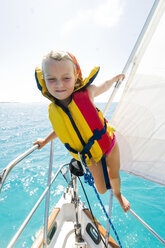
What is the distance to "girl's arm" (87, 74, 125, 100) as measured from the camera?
1347mm

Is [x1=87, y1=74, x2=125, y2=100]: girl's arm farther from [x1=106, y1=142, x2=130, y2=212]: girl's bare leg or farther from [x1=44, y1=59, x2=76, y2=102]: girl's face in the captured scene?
[x1=106, y1=142, x2=130, y2=212]: girl's bare leg

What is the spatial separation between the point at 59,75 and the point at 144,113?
900mm

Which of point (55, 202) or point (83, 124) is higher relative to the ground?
point (83, 124)

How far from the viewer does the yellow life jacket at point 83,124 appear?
1.31 m

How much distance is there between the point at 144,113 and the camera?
4.56ft

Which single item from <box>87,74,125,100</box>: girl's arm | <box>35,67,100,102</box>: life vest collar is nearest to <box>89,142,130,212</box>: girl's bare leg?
<box>87,74,125,100</box>: girl's arm

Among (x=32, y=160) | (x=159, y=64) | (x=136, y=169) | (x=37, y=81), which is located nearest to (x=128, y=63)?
(x=159, y=64)

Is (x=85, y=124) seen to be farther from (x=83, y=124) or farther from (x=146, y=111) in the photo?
(x=146, y=111)

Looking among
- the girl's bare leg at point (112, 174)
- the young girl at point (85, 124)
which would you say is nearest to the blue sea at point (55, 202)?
the girl's bare leg at point (112, 174)

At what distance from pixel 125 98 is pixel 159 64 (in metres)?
0.43

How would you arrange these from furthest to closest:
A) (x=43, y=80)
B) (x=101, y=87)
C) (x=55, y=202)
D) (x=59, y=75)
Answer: (x=55, y=202) < (x=101, y=87) < (x=43, y=80) < (x=59, y=75)

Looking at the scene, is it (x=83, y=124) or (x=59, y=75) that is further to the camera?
(x=83, y=124)

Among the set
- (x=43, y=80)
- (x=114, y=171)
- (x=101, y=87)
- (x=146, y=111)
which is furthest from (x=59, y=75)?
(x=114, y=171)

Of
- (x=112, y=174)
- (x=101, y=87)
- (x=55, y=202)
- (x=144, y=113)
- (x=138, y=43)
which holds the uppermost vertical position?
(x=138, y=43)
